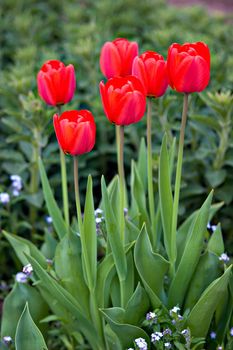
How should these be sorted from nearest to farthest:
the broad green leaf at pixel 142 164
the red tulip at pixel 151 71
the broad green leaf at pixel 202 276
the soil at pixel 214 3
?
the red tulip at pixel 151 71, the broad green leaf at pixel 202 276, the broad green leaf at pixel 142 164, the soil at pixel 214 3

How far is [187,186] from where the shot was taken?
10.0 feet

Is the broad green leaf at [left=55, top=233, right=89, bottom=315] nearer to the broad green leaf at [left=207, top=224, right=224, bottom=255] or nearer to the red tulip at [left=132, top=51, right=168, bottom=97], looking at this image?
the broad green leaf at [left=207, top=224, right=224, bottom=255]

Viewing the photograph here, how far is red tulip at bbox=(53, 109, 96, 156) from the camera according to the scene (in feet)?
5.89

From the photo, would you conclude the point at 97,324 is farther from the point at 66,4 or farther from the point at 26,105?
the point at 66,4

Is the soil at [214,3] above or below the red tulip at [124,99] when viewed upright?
below

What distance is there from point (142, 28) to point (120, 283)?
289cm

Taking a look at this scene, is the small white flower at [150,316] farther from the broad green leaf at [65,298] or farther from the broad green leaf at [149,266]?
the broad green leaf at [65,298]

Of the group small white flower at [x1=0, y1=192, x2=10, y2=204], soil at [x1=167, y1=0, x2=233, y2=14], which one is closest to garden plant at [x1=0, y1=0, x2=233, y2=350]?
small white flower at [x1=0, y1=192, x2=10, y2=204]

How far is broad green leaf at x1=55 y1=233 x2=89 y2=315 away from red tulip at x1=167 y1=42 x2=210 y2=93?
710 mm

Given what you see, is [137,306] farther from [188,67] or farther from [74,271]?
[188,67]

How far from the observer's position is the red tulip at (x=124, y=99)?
1784 millimetres

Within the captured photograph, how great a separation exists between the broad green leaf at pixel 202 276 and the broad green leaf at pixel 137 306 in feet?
0.53

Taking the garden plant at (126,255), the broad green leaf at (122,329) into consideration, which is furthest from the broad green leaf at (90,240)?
the broad green leaf at (122,329)

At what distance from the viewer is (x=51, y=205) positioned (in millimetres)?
2297
